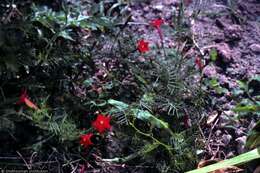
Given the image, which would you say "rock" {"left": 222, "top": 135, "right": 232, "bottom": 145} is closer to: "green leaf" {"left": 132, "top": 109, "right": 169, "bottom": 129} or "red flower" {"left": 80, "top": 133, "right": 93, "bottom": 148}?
"green leaf" {"left": 132, "top": 109, "right": 169, "bottom": 129}

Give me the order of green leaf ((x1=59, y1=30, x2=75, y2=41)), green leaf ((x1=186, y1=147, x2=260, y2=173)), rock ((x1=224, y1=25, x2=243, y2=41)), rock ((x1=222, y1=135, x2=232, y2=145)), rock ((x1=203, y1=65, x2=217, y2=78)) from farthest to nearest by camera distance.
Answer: rock ((x1=224, y1=25, x2=243, y2=41)) < rock ((x1=203, y1=65, x2=217, y2=78)) < rock ((x1=222, y1=135, x2=232, y2=145)) < green leaf ((x1=59, y1=30, x2=75, y2=41)) < green leaf ((x1=186, y1=147, x2=260, y2=173))

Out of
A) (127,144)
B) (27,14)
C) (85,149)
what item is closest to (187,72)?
(127,144)

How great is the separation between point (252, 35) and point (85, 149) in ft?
3.06

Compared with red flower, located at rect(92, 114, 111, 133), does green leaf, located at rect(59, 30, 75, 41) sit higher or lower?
higher

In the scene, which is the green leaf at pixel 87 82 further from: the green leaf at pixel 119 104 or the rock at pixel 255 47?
the rock at pixel 255 47

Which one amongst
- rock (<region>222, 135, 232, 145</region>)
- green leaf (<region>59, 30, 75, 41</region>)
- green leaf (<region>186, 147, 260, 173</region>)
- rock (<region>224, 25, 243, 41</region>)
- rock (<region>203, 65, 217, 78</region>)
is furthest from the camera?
rock (<region>224, 25, 243, 41</region>)

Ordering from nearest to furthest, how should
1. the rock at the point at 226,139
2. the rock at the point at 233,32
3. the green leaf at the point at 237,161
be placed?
the green leaf at the point at 237,161 → the rock at the point at 226,139 → the rock at the point at 233,32

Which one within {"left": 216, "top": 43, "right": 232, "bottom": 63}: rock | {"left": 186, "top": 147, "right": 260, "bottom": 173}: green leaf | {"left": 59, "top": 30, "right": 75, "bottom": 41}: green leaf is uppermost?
{"left": 59, "top": 30, "right": 75, "bottom": 41}: green leaf

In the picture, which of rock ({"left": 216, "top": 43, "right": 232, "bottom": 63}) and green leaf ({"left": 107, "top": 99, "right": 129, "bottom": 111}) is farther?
rock ({"left": 216, "top": 43, "right": 232, "bottom": 63})

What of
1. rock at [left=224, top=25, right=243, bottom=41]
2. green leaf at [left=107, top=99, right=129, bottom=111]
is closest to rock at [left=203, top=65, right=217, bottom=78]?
rock at [left=224, top=25, right=243, bottom=41]

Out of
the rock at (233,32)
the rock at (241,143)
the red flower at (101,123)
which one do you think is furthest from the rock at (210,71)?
the red flower at (101,123)

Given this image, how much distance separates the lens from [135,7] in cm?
205

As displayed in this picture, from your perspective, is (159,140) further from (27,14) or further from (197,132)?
(27,14)

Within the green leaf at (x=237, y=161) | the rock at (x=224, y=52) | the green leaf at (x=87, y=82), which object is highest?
the rock at (x=224, y=52)
